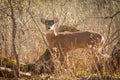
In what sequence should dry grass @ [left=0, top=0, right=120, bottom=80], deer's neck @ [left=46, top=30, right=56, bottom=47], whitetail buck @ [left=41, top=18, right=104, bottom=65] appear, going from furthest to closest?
deer's neck @ [left=46, top=30, right=56, bottom=47] < whitetail buck @ [left=41, top=18, right=104, bottom=65] < dry grass @ [left=0, top=0, right=120, bottom=80]

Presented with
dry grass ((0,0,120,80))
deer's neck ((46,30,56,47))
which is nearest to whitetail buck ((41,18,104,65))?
deer's neck ((46,30,56,47))

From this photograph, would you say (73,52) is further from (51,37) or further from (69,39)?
(51,37)

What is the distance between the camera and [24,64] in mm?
6777

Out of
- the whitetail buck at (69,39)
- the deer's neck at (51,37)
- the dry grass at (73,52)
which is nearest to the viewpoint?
the dry grass at (73,52)

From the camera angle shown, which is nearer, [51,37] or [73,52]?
[73,52]

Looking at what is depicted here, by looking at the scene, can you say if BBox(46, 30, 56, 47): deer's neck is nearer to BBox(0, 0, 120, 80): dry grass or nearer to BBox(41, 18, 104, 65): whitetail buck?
BBox(41, 18, 104, 65): whitetail buck

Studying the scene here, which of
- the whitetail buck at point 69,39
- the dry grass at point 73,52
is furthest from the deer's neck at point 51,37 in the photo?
the dry grass at point 73,52

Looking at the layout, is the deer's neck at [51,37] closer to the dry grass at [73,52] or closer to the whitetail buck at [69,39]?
the whitetail buck at [69,39]

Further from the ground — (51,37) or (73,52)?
(51,37)

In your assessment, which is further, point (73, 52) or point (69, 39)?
point (69, 39)

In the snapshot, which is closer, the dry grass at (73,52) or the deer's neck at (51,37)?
the dry grass at (73,52)

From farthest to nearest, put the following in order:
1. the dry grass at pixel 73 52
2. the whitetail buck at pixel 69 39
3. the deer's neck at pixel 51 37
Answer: the deer's neck at pixel 51 37
the whitetail buck at pixel 69 39
the dry grass at pixel 73 52

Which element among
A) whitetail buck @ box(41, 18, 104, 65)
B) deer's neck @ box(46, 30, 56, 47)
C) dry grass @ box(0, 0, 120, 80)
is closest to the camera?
dry grass @ box(0, 0, 120, 80)

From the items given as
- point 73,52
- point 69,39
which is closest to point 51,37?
point 69,39
